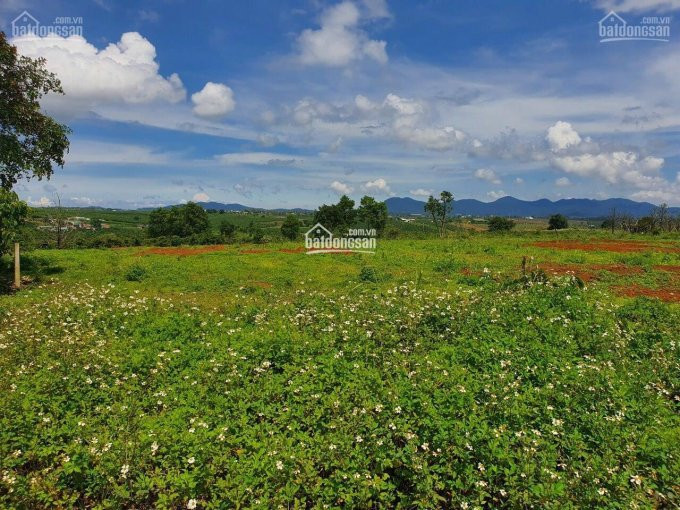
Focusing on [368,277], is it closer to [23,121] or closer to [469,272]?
[469,272]

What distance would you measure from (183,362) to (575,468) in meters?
7.25

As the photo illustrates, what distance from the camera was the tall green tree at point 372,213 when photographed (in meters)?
67.6

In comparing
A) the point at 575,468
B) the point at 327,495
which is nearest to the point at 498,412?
the point at 575,468

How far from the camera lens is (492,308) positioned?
35.8ft

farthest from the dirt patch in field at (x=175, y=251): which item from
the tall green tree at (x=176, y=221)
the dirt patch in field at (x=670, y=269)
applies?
the tall green tree at (x=176, y=221)

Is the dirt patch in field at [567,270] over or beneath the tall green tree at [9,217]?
beneath

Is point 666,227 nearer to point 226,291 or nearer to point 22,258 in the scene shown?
point 226,291

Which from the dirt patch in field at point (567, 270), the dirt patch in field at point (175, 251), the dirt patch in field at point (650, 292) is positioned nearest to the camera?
the dirt patch in field at point (650, 292)

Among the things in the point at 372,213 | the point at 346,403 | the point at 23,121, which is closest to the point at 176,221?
the point at 372,213

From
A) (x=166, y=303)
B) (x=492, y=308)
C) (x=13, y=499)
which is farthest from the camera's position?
(x=166, y=303)

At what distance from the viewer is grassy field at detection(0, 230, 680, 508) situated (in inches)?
189

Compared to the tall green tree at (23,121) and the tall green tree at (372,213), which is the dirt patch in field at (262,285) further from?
the tall green tree at (372,213)

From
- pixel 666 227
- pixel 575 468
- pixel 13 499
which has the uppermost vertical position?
pixel 666 227

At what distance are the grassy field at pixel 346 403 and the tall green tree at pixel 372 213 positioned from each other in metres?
55.4
